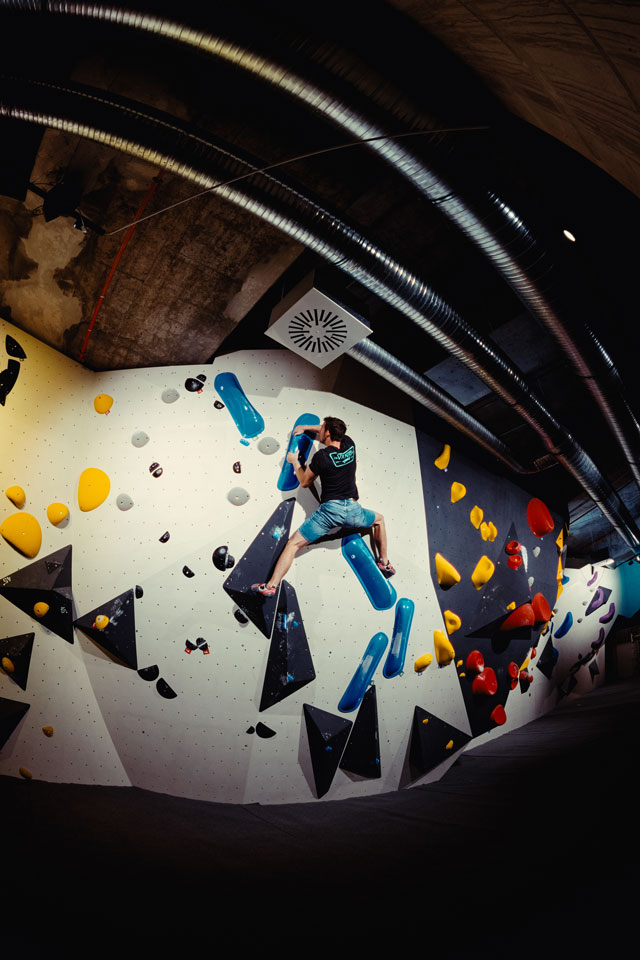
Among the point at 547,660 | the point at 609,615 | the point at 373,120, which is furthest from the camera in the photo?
the point at 609,615

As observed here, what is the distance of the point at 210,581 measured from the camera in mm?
3090

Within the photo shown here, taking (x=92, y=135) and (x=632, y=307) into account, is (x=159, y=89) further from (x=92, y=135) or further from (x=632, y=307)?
(x=632, y=307)

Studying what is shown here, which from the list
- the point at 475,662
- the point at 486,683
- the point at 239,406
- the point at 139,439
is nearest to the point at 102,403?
the point at 139,439

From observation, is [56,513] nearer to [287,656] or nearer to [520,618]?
[287,656]

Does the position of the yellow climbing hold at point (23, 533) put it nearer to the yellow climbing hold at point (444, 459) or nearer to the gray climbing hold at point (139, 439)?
the gray climbing hold at point (139, 439)

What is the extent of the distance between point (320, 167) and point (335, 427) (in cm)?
162

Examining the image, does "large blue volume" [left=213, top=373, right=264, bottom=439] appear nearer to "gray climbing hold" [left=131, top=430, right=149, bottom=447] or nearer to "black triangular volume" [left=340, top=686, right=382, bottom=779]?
"gray climbing hold" [left=131, top=430, right=149, bottom=447]

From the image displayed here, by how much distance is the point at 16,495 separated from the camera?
10.1 ft

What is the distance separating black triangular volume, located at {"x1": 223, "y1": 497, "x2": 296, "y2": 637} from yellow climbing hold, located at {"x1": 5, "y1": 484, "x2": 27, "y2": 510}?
1.61 m

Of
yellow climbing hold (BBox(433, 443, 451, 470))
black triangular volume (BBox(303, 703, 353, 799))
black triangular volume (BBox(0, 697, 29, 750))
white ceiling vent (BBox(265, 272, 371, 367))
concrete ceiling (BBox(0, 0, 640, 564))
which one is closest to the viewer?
concrete ceiling (BBox(0, 0, 640, 564))

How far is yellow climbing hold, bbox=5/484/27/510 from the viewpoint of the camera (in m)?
3.07

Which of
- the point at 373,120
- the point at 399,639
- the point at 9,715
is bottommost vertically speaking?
the point at 9,715

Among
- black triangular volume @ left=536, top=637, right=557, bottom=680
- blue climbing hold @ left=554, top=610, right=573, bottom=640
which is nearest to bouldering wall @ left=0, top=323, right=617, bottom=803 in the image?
black triangular volume @ left=536, top=637, right=557, bottom=680

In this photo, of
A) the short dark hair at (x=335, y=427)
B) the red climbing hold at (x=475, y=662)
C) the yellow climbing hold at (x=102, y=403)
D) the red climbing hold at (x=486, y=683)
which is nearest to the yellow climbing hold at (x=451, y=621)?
the red climbing hold at (x=475, y=662)
